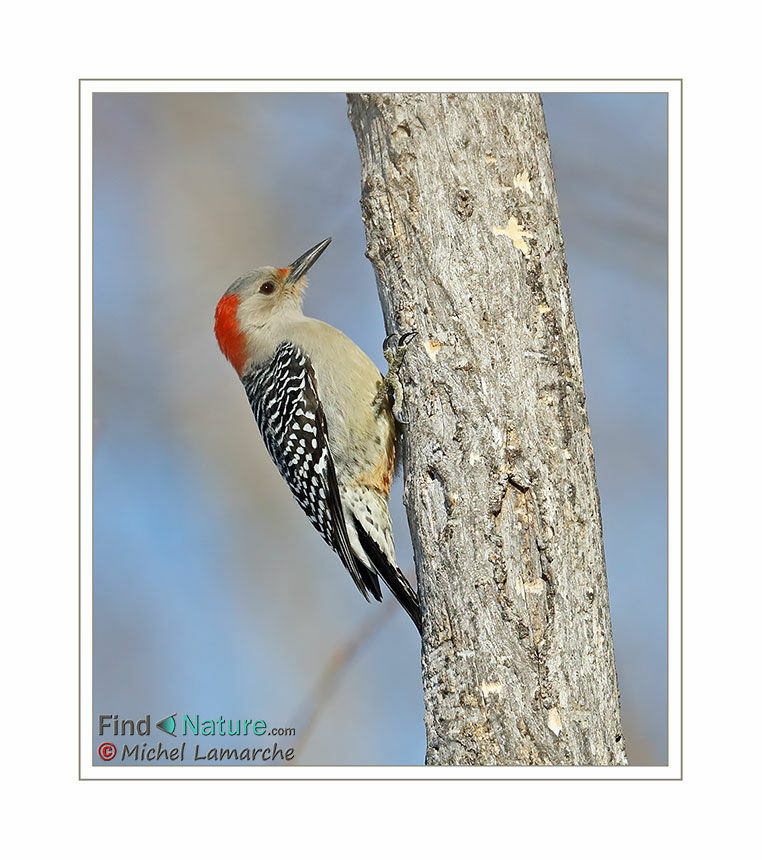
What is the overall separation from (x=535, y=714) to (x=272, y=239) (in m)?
2.52

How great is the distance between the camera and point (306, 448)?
340cm

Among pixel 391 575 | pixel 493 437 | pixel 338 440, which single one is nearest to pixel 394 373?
pixel 338 440

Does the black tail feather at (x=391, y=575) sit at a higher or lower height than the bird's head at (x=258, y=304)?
lower

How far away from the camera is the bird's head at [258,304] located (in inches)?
148

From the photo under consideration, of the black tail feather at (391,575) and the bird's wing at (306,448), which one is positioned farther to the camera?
the bird's wing at (306,448)

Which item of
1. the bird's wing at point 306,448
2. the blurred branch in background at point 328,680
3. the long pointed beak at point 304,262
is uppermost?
the long pointed beak at point 304,262

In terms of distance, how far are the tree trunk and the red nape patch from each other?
1.19 metres

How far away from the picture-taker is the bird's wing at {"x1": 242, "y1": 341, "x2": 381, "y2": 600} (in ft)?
11.1

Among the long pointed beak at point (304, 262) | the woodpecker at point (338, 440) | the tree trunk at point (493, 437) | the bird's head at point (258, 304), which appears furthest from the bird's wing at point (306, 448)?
the tree trunk at point (493, 437)

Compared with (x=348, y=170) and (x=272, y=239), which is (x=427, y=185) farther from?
(x=272, y=239)

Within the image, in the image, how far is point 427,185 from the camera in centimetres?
269

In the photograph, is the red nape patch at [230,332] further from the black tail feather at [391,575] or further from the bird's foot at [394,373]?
the black tail feather at [391,575]

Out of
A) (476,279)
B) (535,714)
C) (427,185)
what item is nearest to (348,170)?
(427,185)

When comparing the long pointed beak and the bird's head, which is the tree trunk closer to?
the long pointed beak
